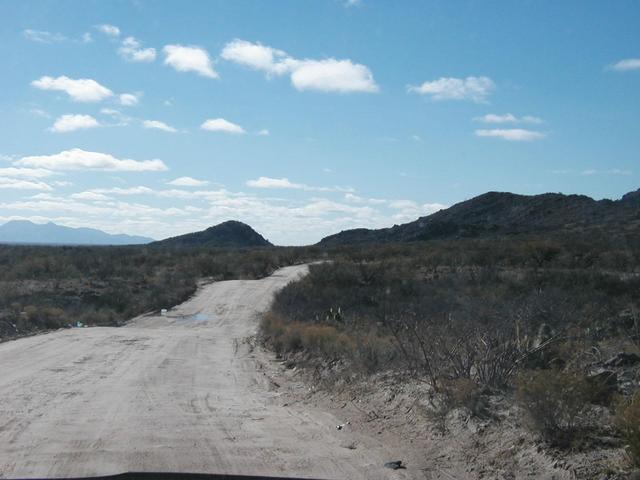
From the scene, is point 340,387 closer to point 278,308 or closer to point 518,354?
point 518,354

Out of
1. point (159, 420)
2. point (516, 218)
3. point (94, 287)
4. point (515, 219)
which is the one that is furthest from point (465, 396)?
point (516, 218)

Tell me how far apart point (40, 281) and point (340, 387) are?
38022 mm

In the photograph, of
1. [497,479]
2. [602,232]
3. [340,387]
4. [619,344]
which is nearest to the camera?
[497,479]

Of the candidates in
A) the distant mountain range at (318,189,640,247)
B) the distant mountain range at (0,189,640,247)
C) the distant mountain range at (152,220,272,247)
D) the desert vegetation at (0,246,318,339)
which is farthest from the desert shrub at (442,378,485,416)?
the distant mountain range at (152,220,272,247)

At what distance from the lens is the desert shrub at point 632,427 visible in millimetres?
6781

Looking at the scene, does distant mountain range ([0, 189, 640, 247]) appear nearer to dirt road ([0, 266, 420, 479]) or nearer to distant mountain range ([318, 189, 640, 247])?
distant mountain range ([318, 189, 640, 247])

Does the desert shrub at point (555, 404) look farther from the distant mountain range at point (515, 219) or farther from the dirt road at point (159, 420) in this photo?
the distant mountain range at point (515, 219)

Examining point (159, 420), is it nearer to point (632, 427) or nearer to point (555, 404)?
point (555, 404)

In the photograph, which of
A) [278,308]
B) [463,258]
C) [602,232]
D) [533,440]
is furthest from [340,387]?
[602,232]

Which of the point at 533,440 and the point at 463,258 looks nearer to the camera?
the point at 533,440

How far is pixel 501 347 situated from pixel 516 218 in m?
106

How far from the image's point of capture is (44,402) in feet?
40.2

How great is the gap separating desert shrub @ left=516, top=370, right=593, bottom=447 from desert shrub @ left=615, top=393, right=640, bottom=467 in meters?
0.94

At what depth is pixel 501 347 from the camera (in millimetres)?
10844
